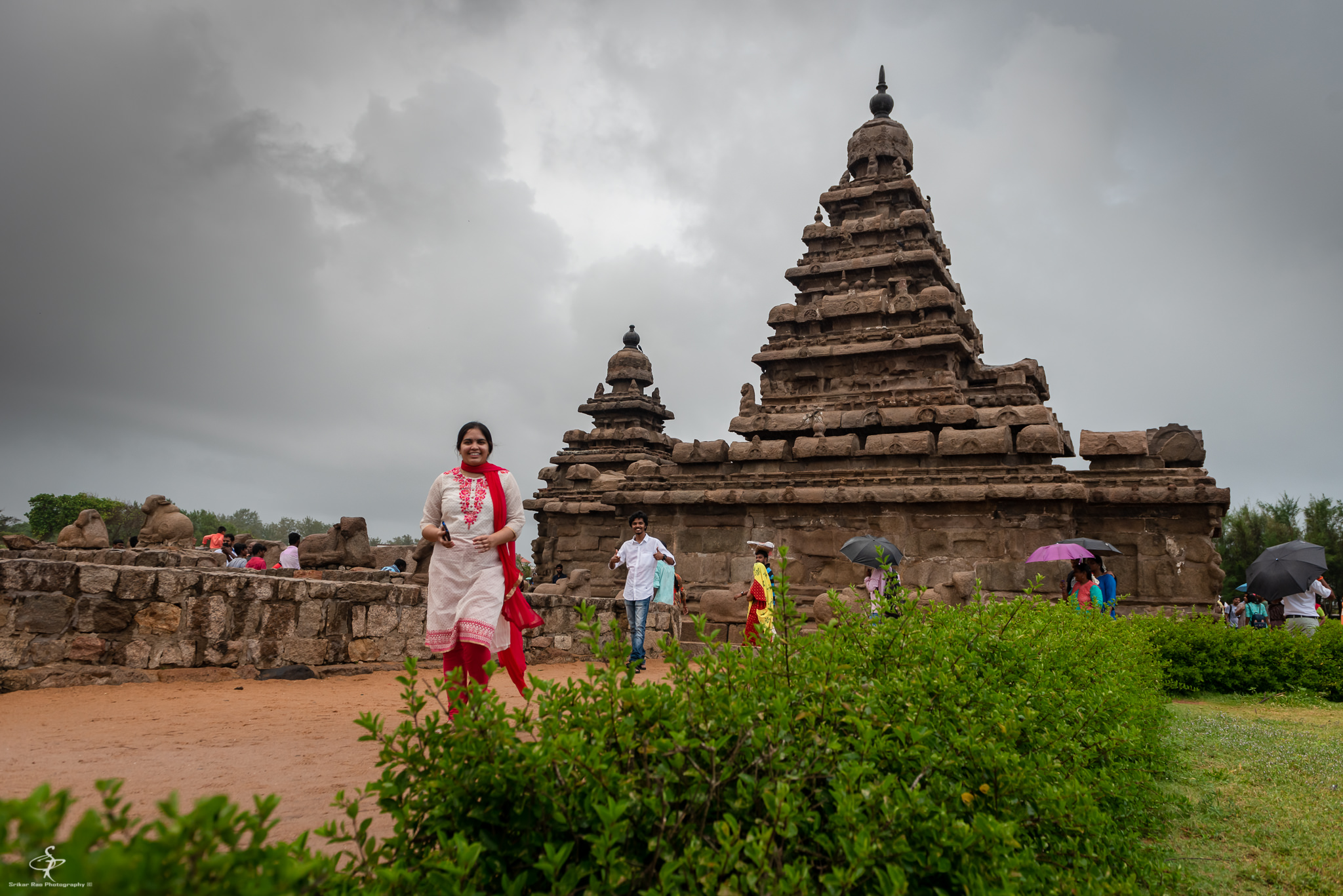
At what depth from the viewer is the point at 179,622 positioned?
648cm

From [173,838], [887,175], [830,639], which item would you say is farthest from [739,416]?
[173,838]

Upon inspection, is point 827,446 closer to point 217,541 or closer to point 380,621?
point 380,621

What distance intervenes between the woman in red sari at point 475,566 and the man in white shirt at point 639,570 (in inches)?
129

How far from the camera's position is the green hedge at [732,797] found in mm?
1614

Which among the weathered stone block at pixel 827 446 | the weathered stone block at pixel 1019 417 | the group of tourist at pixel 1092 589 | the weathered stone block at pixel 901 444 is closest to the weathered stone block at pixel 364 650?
the group of tourist at pixel 1092 589

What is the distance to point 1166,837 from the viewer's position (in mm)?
3453

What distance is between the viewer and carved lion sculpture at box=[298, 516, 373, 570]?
14.6 m

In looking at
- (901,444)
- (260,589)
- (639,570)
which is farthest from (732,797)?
(901,444)

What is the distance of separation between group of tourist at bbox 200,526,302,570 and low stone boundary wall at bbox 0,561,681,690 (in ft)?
17.3

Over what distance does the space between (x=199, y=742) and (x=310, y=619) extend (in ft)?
8.89

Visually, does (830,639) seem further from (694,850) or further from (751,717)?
(694,850)

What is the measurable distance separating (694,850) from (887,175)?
18222mm

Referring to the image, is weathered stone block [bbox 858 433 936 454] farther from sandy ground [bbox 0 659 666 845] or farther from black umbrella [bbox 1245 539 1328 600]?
sandy ground [bbox 0 659 666 845]

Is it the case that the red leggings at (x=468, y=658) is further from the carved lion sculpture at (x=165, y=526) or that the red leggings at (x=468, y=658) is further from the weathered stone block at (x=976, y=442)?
the carved lion sculpture at (x=165, y=526)
